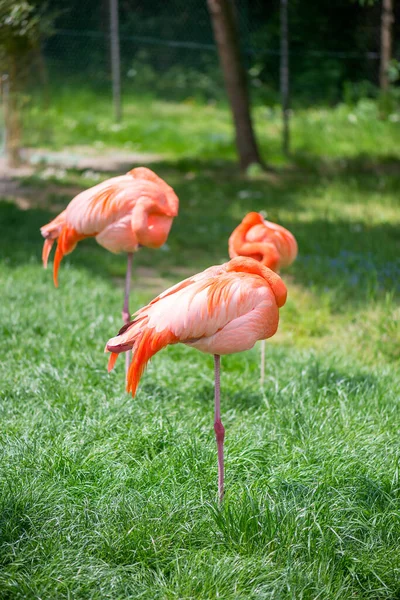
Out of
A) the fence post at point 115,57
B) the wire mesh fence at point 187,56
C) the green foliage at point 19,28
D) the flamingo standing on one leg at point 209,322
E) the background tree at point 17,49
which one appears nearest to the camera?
the flamingo standing on one leg at point 209,322

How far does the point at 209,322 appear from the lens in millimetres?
2805

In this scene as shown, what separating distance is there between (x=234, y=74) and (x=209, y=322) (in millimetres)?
7493

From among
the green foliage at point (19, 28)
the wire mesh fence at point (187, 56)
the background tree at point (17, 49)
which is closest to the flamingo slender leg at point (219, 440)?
the green foliage at point (19, 28)

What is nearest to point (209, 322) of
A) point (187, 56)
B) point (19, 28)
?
point (19, 28)

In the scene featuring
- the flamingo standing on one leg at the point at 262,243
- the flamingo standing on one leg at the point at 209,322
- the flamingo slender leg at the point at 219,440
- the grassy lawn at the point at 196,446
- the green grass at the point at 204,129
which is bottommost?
the green grass at the point at 204,129

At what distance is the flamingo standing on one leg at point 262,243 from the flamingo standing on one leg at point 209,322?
100cm

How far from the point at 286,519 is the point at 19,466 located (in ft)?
3.33

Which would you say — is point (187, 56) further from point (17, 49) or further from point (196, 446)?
point (196, 446)

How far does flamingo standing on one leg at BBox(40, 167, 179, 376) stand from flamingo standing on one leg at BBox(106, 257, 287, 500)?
43.6 inches

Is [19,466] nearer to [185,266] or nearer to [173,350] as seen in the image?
[173,350]

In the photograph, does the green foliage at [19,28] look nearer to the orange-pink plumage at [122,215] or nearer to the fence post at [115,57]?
the orange-pink plumage at [122,215]

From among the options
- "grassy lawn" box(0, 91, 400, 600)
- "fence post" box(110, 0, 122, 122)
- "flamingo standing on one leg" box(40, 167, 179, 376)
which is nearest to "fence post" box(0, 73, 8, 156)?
"grassy lawn" box(0, 91, 400, 600)

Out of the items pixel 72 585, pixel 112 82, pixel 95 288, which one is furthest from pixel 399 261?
pixel 112 82

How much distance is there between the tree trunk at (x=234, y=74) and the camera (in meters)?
9.48
